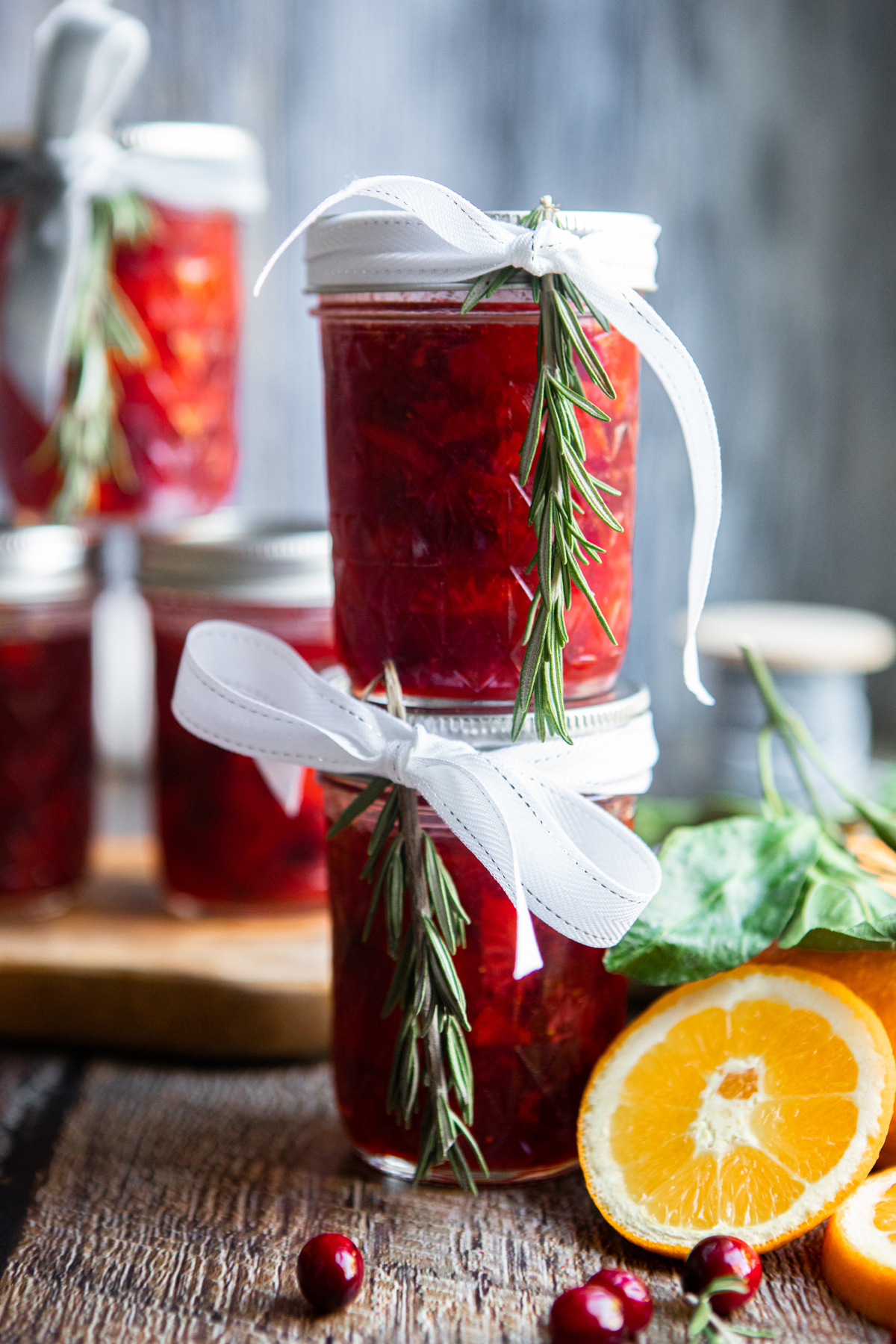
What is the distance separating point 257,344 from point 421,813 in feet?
3.26

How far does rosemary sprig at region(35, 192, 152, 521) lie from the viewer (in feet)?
3.73

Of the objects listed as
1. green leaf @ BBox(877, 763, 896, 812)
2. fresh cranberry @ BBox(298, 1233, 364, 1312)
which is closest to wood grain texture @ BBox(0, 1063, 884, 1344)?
fresh cranberry @ BBox(298, 1233, 364, 1312)

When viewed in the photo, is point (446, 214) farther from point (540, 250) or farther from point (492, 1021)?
point (492, 1021)

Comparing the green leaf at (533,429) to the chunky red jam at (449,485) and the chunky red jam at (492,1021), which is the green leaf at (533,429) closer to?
the chunky red jam at (449,485)

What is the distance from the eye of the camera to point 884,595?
1692 millimetres

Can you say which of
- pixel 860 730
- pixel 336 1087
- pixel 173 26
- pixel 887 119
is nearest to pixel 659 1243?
pixel 336 1087

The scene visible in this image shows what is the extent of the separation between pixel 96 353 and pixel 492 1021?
2.17 feet

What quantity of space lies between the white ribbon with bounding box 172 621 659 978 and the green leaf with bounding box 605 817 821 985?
43 millimetres

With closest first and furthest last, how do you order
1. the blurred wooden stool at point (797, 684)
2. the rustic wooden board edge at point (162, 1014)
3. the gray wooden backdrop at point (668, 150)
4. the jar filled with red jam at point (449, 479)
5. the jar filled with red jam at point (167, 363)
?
the jar filled with red jam at point (449, 479)
the rustic wooden board edge at point (162, 1014)
the jar filled with red jam at point (167, 363)
the blurred wooden stool at point (797, 684)
the gray wooden backdrop at point (668, 150)

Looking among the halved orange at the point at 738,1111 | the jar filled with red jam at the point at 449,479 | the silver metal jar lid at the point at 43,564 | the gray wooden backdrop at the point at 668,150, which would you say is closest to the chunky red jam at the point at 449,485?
the jar filled with red jam at the point at 449,479

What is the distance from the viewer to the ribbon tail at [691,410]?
2.41ft

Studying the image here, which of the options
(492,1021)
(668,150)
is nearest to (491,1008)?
(492,1021)

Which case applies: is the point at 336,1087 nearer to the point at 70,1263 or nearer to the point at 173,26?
the point at 70,1263

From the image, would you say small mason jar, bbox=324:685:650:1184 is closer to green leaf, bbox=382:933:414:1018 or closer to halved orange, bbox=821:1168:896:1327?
green leaf, bbox=382:933:414:1018
